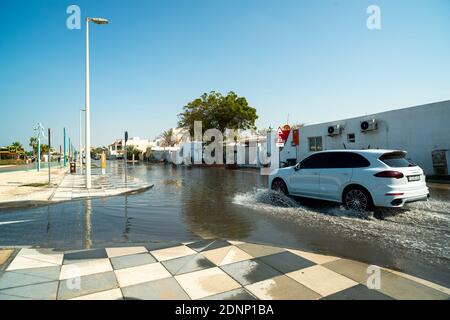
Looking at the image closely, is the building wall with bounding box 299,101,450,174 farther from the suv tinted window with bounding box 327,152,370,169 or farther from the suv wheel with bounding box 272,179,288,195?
the suv wheel with bounding box 272,179,288,195

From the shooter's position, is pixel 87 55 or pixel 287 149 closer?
pixel 87 55

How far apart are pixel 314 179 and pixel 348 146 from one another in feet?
45.9

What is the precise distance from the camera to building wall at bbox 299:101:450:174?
15.3m

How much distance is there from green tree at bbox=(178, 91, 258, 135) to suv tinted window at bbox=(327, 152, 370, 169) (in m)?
28.8

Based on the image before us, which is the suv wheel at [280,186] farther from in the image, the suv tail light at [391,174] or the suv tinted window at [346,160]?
the suv tail light at [391,174]

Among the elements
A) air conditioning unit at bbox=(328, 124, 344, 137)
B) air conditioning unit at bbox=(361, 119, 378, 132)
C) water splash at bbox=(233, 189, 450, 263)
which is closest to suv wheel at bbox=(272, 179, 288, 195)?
water splash at bbox=(233, 189, 450, 263)

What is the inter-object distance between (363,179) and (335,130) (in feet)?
50.2

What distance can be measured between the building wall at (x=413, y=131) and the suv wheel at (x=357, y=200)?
37.7ft

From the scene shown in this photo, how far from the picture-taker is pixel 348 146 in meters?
20.8

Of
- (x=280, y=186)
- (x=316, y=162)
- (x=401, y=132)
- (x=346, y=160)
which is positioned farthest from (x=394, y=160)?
(x=401, y=132)

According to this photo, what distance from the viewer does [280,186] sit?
32.4 ft

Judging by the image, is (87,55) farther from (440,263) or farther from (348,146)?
(348,146)

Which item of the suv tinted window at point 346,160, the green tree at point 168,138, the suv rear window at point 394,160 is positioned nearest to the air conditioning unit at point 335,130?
the suv tinted window at point 346,160
